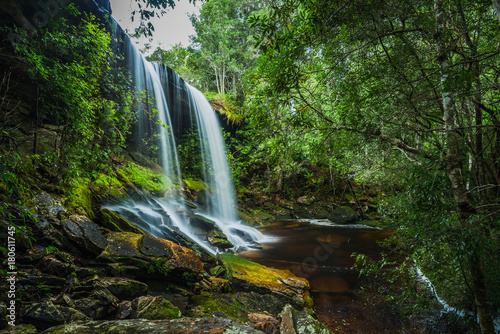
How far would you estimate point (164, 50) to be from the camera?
66.8 feet

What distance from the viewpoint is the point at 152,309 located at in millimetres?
2932

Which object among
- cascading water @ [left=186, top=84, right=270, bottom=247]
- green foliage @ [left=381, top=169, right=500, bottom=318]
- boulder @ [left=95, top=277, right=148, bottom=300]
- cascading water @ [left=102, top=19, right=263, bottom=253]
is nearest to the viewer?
green foliage @ [left=381, top=169, right=500, bottom=318]

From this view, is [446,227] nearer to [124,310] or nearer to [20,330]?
[124,310]

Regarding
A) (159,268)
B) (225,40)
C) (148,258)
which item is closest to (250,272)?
(159,268)

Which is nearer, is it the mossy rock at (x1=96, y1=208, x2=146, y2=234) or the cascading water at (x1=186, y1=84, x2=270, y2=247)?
the mossy rock at (x1=96, y1=208, x2=146, y2=234)

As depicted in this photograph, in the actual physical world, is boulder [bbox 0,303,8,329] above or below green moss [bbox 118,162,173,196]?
below

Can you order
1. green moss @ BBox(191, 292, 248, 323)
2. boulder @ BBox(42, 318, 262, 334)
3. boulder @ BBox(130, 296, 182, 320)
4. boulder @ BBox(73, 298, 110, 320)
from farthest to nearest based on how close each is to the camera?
1. green moss @ BBox(191, 292, 248, 323)
2. boulder @ BBox(130, 296, 182, 320)
3. boulder @ BBox(73, 298, 110, 320)
4. boulder @ BBox(42, 318, 262, 334)

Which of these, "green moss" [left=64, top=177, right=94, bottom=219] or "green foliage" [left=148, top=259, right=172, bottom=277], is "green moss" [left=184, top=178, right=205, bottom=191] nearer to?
"green moss" [left=64, top=177, right=94, bottom=219]

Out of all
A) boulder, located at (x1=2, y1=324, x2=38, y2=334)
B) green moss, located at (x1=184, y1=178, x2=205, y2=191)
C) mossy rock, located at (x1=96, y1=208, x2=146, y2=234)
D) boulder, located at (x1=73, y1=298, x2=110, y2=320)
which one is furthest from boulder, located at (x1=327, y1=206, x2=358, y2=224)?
boulder, located at (x1=2, y1=324, x2=38, y2=334)

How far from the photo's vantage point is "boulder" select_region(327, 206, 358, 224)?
551 inches

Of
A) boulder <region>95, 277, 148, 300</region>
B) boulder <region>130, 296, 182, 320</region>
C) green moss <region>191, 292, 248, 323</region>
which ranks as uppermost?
boulder <region>95, 277, 148, 300</region>

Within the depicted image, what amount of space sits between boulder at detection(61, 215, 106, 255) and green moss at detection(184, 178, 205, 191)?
10.0 m

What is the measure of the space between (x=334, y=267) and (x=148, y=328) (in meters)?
6.61

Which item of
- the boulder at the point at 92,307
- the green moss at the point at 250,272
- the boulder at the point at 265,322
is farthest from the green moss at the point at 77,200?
the boulder at the point at 265,322
